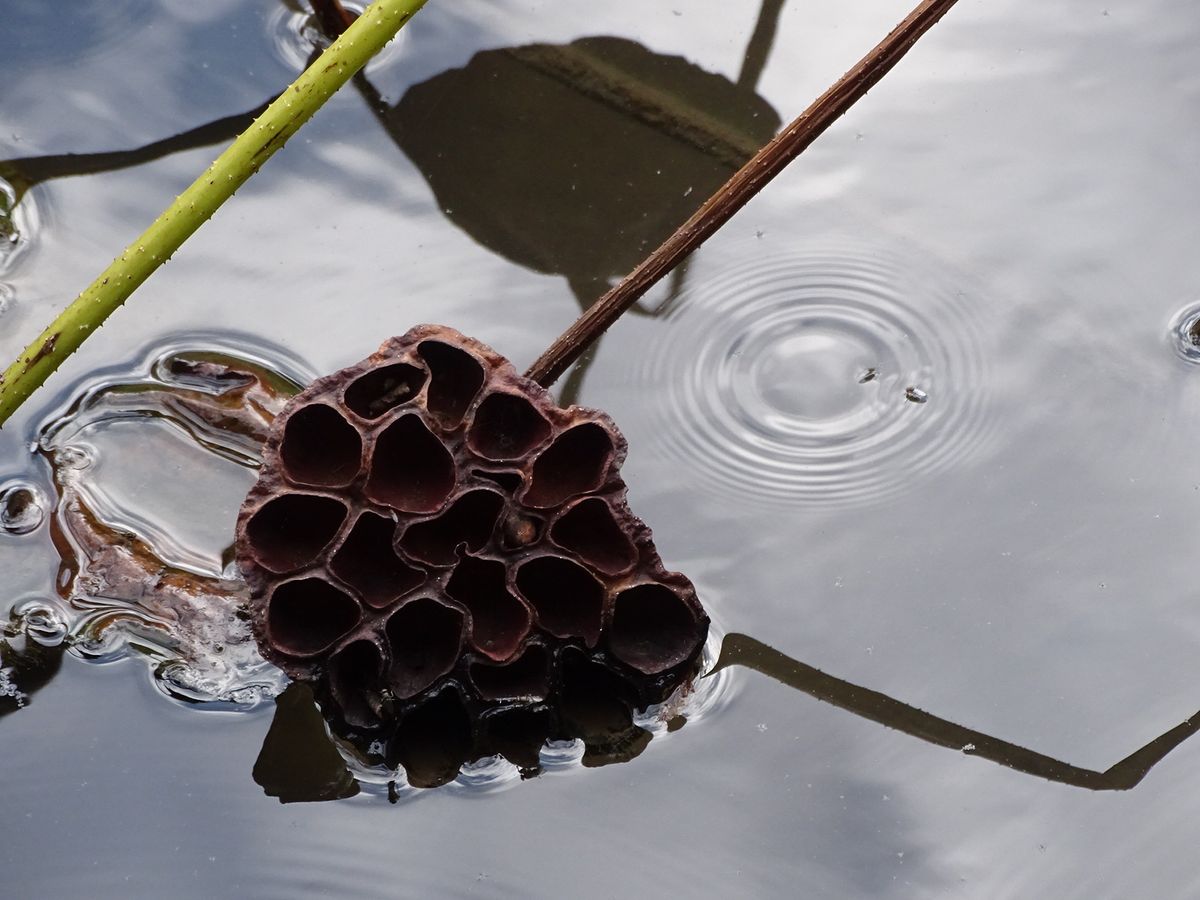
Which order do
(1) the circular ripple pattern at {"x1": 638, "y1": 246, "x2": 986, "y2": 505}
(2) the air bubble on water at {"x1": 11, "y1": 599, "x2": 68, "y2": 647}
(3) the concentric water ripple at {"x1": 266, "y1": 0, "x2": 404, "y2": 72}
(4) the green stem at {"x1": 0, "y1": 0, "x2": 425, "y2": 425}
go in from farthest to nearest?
(3) the concentric water ripple at {"x1": 266, "y1": 0, "x2": 404, "y2": 72} → (1) the circular ripple pattern at {"x1": 638, "y1": 246, "x2": 986, "y2": 505} → (2) the air bubble on water at {"x1": 11, "y1": 599, "x2": 68, "y2": 647} → (4) the green stem at {"x1": 0, "y1": 0, "x2": 425, "y2": 425}

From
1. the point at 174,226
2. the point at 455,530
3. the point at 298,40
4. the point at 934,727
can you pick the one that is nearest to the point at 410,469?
the point at 455,530

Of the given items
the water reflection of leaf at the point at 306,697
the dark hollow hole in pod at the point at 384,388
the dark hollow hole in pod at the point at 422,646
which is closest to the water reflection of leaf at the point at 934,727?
the water reflection of leaf at the point at 306,697

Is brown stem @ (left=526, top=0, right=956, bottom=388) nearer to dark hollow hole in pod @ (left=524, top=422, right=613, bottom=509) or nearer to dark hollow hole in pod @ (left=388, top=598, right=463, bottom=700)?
dark hollow hole in pod @ (left=524, top=422, right=613, bottom=509)

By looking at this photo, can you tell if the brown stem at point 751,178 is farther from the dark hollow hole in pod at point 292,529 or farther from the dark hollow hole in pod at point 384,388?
the dark hollow hole in pod at point 292,529

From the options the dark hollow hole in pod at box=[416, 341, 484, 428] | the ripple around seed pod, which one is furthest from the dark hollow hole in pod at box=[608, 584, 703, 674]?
the ripple around seed pod

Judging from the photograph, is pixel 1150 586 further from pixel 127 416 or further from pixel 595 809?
pixel 127 416

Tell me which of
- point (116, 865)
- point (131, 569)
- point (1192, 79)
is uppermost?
point (1192, 79)

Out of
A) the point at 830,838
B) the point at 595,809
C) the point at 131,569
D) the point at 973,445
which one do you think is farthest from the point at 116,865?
the point at 973,445
